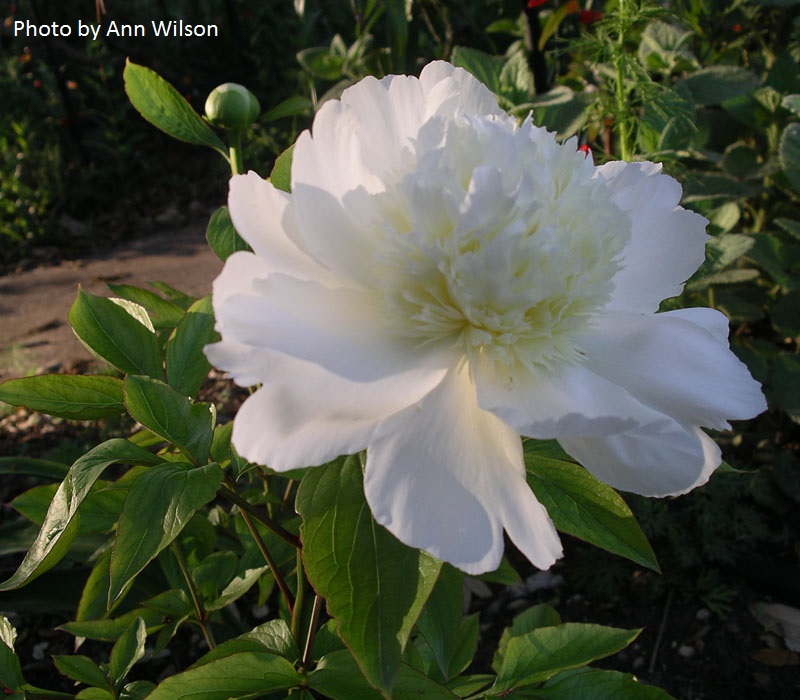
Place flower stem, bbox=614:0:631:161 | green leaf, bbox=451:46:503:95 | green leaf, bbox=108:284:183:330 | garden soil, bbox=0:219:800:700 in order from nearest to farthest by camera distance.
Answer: green leaf, bbox=108:284:183:330 < flower stem, bbox=614:0:631:161 < garden soil, bbox=0:219:800:700 < green leaf, bbox=451:46:503:95

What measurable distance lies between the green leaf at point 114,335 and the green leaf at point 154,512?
0.54 ft

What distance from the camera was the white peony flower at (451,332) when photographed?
539 mm

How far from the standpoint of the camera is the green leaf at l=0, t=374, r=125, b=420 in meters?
0.78

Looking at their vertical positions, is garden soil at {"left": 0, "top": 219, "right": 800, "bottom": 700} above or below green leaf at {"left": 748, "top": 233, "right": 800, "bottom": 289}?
below

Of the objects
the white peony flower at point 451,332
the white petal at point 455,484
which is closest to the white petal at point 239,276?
the white peony flower at point 451,332

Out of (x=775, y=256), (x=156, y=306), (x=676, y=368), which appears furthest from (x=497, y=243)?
(x=775, y=256)

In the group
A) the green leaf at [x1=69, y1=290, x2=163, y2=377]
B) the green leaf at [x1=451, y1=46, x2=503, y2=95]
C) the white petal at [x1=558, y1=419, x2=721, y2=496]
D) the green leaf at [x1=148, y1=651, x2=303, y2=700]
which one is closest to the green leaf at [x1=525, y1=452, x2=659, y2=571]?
the white petal at [x1=558, y1=419, x2=721, y2=496]

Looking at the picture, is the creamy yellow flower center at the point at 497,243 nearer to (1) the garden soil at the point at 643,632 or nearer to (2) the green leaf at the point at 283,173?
(2) the green leaf at the point at 283,173

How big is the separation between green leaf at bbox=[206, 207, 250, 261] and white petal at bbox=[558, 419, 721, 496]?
0.46 m

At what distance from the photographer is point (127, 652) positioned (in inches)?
38.0

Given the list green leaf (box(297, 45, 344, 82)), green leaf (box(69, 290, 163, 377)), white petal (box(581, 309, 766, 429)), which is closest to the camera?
white petal (box(581, 309, 766, 429))

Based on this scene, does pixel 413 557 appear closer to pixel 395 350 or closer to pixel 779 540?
pixel 395 350

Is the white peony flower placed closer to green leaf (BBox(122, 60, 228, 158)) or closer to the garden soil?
green leaf (BBox(122, 60, 228, 158))

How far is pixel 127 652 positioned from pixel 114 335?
0.42 m
